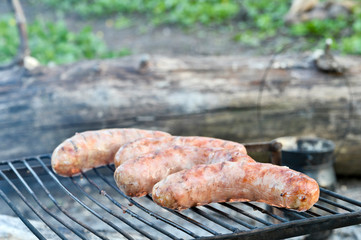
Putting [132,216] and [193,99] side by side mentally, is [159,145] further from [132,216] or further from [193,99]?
[193,99]

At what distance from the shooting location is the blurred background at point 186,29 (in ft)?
22.9

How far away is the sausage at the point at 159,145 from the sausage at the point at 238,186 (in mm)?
251

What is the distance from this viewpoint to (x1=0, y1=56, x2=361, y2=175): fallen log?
3.56m

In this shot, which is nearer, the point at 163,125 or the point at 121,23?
the point at 163,125

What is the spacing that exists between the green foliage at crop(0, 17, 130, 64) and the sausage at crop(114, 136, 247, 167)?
14.4 feet

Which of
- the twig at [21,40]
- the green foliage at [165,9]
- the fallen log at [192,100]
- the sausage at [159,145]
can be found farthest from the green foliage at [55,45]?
the sausage at [159,145]

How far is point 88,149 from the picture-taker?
7.05ft

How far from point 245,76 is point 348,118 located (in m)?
1.01

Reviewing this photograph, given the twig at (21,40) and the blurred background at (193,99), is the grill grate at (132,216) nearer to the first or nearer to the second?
the blurred background at (193,99)

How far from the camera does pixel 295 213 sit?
1720 millimetres

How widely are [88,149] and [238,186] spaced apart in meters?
0.83

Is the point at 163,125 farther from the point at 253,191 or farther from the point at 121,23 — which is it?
the point at 121,23

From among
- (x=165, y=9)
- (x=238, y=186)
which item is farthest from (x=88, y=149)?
(x=165, y=9)

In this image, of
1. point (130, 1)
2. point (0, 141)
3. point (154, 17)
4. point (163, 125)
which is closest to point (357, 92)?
point (163, 125)
